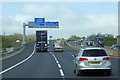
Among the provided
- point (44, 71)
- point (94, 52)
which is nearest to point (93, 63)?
point (94, 52)

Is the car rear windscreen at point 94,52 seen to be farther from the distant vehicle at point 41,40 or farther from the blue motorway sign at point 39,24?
the blue motorway sign at point 39,24

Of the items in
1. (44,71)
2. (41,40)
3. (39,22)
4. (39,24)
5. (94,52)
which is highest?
(39,22)

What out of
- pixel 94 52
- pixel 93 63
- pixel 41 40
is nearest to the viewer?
pixel 93 63

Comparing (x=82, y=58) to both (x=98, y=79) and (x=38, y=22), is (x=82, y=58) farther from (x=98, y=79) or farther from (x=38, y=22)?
(x=38, y=22)

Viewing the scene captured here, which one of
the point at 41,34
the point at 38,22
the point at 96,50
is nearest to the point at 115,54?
the point at 41,34

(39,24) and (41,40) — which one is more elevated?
(39,24)

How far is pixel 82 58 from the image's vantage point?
1336cm

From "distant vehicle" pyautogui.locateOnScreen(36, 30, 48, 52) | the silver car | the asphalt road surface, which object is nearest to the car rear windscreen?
the silver car

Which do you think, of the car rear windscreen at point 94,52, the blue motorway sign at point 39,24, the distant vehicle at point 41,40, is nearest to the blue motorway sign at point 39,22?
the blue motorway sign at point 39,24

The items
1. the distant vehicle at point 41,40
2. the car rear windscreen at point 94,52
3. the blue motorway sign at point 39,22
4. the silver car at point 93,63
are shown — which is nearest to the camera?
the silver car at point 93,63

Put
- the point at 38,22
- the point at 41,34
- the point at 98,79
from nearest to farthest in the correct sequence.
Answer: the point at 98,79 < the point at 41,34 < the point at 38,22

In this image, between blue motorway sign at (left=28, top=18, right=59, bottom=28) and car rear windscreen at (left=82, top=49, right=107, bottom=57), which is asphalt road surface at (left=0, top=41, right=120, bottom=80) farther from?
blue motorway sign at (left=28, top=18, right=59, bottom=28)

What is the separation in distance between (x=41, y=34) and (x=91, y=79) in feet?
135

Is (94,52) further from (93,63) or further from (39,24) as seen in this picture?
(39,24)
